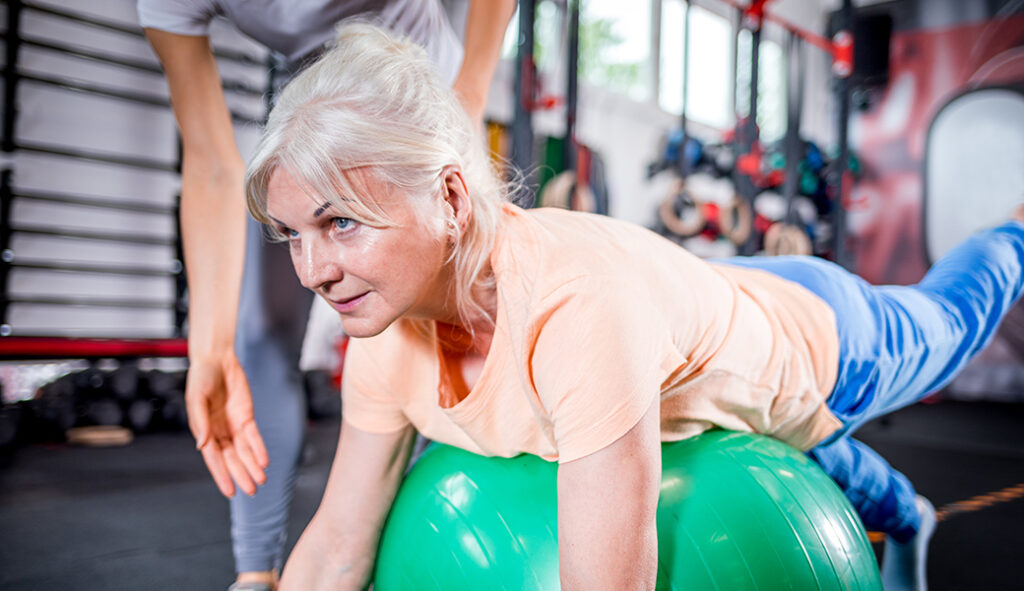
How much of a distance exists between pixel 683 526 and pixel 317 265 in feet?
1.83

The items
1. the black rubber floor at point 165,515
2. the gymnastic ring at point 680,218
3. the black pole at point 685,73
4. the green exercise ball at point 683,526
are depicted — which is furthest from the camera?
the gymnastic ring at point 680,218

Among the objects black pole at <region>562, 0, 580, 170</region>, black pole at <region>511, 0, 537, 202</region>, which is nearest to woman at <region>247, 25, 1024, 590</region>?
black pole at <region>511, 0, 537, 202</region>

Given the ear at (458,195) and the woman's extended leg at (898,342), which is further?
the woman's extended leg at (898,342)

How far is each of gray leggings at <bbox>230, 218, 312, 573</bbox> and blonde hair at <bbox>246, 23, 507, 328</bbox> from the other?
581mm

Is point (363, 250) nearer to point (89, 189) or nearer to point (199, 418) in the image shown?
point (199, 418)

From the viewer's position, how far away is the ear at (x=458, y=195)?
0.87 m

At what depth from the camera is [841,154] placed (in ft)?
12.8

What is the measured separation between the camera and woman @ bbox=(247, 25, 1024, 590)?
801mm

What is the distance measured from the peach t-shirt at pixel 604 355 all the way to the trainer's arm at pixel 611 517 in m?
0.02

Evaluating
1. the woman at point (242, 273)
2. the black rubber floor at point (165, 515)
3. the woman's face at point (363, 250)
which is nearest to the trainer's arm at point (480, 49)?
the woman at point (242, 273)

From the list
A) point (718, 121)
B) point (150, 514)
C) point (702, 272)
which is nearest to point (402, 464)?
point (702, 272)

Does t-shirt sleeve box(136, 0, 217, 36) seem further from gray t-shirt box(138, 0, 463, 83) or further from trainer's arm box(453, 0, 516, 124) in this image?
trainer's arm box(453, 0, 516, 124)

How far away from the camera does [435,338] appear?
106 centimetres

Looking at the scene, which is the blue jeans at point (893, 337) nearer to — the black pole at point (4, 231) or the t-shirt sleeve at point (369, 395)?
the t-shirt sleeve at point (369, 395)
